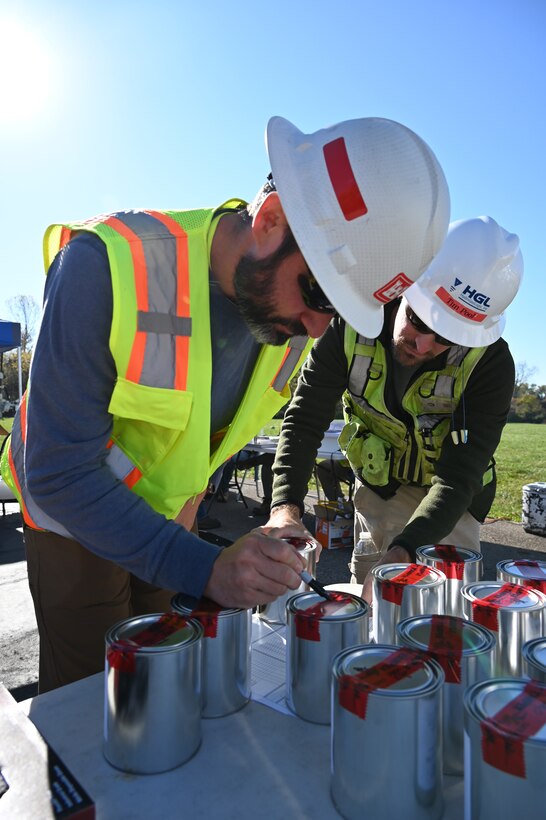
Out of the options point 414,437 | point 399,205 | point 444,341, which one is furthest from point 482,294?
point 399,205

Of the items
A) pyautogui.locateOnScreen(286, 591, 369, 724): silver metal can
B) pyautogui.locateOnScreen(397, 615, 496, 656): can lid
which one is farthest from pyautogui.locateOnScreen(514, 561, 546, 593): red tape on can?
pyautogui.locateOnScreen(286, 591, 369, 724): silver metal can

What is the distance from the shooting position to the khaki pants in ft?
8.63

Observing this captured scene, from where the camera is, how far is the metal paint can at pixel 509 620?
44.1 inches

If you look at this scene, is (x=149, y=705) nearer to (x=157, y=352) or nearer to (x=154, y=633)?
(x=154, y=633)

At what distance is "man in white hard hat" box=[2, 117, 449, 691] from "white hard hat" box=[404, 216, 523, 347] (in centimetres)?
76

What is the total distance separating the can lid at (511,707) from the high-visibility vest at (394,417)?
151 centimetres

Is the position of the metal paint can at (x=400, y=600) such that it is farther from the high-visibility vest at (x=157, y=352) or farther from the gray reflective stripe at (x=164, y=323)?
the gray reflective stripe at (x=164, y=323)

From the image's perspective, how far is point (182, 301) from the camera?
135 cm

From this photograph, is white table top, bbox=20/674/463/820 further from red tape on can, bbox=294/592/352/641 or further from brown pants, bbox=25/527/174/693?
brown pants, bbox=25/527/174/693

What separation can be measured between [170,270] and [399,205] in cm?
54

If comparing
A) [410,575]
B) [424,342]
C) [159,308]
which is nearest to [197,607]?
→ [410,575]

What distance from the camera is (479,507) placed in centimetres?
264

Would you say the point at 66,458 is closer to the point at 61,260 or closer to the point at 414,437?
the point at 61,260

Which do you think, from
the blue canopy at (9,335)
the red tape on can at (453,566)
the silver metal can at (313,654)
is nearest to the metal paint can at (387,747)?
the silver metal can at (313,654)
